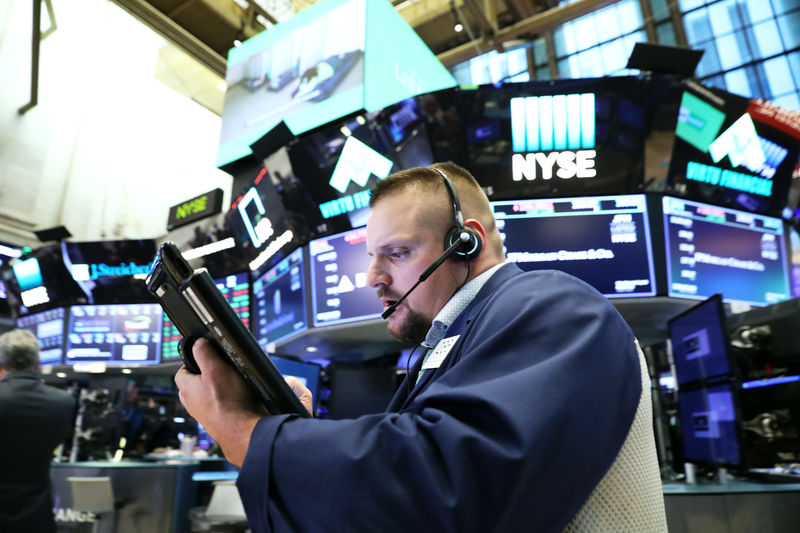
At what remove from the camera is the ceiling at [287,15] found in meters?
6.10

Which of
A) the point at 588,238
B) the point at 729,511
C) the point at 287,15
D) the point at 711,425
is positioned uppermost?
the point at 287,15

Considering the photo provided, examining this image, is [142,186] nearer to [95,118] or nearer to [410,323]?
[95,118]

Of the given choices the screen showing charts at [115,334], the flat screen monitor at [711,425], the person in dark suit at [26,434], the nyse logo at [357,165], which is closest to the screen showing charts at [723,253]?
the flat screen monitor at [711,425]

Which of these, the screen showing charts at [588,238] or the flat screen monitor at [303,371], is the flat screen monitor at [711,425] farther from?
the flat screen monitor at [303,371]

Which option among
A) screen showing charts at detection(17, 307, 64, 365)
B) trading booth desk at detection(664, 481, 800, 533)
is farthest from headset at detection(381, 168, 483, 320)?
screen showing charts at detection(17, 307, 64, 365)

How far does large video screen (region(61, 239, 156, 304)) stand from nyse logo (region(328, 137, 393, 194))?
Answer: 130 inches

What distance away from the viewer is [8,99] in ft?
24.7

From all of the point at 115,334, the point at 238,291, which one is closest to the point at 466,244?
the point at 238,291

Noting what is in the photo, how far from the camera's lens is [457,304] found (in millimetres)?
1100

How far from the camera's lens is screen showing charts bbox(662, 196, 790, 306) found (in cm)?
366

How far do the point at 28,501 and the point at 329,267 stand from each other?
225 cm

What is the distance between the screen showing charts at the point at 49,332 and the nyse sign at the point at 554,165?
578cm

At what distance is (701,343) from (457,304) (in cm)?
209

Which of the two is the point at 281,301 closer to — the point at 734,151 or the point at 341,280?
the point at 341,280
